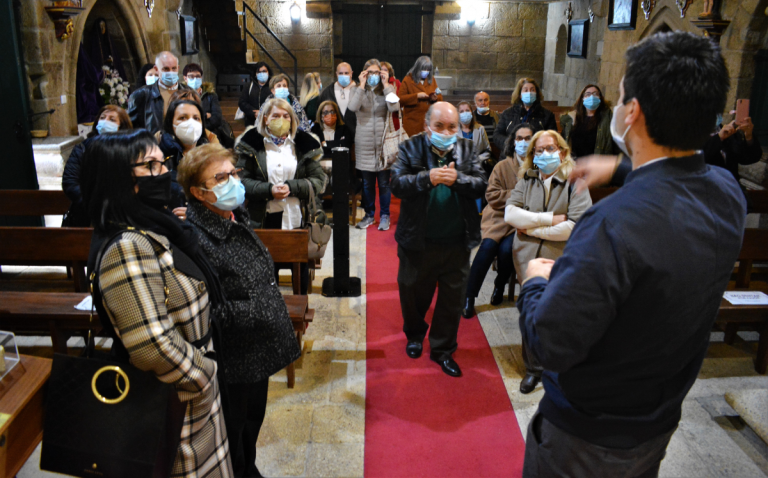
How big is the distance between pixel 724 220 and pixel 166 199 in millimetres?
1453

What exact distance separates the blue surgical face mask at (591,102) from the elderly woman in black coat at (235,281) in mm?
4044

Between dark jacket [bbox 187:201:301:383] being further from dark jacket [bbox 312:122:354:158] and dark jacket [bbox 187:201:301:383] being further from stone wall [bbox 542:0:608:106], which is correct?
stone wall [bbox 542:0:608:106]

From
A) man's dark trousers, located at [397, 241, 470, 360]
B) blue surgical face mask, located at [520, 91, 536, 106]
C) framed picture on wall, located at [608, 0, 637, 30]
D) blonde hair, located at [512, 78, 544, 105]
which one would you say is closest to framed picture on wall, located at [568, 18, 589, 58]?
framed picture on wall, located at [608, 0, 637, 30]

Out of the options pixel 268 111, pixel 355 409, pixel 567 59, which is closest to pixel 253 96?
pixel 268 111

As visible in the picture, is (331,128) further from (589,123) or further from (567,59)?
(567,59)

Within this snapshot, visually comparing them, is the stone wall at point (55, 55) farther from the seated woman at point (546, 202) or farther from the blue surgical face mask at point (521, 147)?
the seated woman at point (546, 202)

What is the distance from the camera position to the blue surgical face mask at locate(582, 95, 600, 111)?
17.5 ft

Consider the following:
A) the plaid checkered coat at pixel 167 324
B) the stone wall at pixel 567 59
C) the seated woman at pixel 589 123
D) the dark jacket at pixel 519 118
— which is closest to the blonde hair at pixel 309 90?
the dark jacket at pixel 519 118

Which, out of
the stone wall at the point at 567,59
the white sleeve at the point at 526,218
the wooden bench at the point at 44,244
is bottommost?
the wooden bench at the point at 44,244

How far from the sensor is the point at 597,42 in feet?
32.4

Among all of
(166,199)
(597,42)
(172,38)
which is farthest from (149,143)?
(597,42)

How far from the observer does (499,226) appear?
4246 mm

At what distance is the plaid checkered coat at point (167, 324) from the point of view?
1592 mm

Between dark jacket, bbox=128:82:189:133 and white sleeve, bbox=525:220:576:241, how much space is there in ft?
10.4
